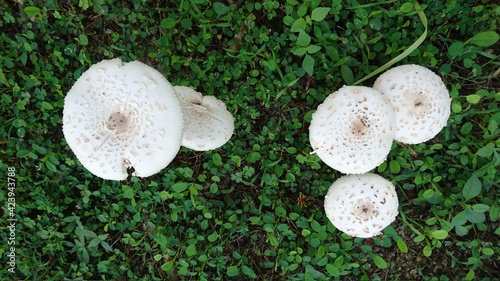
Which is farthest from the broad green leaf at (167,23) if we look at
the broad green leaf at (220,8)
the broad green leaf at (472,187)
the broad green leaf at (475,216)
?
the broad green leaf at (475,216)

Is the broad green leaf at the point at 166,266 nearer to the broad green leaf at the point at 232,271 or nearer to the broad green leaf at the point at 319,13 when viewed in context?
the broad green leaf at the point at 232,271

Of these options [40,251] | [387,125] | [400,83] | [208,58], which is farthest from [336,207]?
[40,251]

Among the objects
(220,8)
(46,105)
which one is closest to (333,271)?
(220,8)

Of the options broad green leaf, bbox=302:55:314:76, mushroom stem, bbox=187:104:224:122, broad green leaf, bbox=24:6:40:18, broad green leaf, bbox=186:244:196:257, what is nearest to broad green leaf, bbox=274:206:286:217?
broad green leaf, bbox=186:244:196:257

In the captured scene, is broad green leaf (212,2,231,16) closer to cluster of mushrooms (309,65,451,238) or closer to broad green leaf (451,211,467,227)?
cluster of mushrooms (309,65,451,238)

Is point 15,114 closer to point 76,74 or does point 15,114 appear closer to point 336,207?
point 76,74

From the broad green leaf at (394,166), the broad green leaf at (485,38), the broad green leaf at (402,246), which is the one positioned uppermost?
the broad green leaf at (485,38)

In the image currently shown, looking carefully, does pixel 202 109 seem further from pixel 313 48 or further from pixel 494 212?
pixel 494 212
